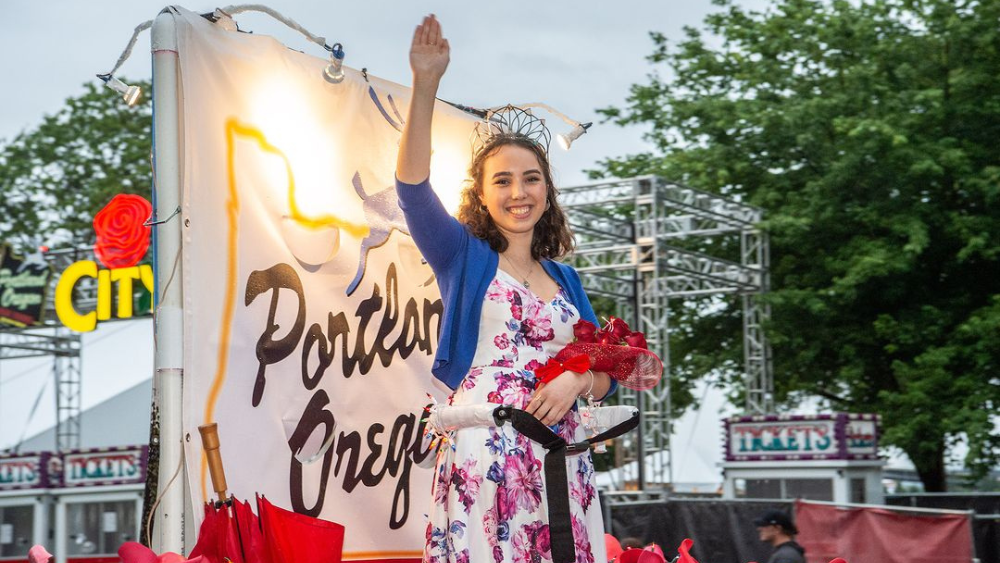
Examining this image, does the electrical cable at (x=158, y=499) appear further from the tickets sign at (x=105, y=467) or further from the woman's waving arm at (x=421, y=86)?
the tickets sign at (x=105, y=467)

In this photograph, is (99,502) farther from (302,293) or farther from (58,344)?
(302,293)

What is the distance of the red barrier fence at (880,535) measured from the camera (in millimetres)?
7133

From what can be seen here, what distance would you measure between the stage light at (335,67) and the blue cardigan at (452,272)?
74 centimetres

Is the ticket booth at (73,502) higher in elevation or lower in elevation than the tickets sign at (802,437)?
lower

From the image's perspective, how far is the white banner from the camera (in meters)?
2.36

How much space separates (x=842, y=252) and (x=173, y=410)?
13015 millimetres

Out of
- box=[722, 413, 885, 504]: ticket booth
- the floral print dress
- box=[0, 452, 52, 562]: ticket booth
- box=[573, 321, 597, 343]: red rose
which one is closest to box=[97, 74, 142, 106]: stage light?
the floral print dress

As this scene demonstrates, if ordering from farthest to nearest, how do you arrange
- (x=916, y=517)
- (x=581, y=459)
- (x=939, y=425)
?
(x=939, y=425) < (x=916, y=517) < (x=581, y=459)

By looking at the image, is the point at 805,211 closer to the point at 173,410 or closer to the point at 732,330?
the point at 732,330

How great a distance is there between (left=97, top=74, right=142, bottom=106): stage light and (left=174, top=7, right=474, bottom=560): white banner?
13 centimetres

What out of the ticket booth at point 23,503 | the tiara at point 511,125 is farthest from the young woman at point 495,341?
the ticket booth at point 23,503

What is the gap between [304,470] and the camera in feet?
8.57

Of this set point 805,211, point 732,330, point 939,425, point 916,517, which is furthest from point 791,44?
point 916,517

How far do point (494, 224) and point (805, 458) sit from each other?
9.87 meters
